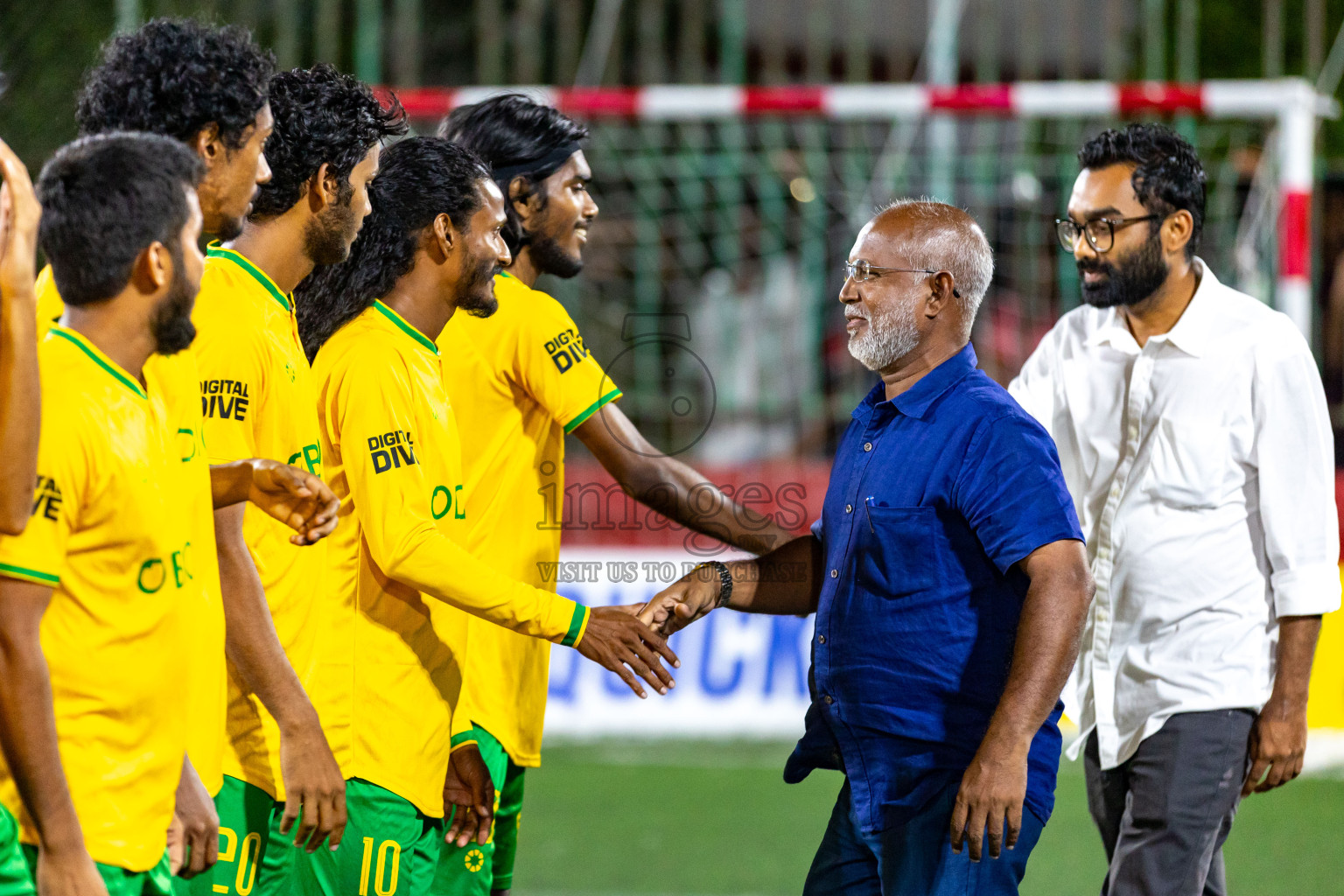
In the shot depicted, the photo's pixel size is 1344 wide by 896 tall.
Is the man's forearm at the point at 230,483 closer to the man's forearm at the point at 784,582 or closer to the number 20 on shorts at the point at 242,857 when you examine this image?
the number 20 on shorts at the point at 242,857

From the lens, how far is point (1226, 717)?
3.60 meters

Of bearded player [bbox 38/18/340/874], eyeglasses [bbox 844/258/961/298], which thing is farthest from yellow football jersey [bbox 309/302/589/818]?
eyeglasses [bbox 844/258/961/298]

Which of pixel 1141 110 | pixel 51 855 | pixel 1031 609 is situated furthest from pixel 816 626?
pixel 1141 110

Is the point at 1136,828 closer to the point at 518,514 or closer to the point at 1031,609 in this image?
the point at 1031,609

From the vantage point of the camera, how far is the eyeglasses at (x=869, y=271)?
128 inches

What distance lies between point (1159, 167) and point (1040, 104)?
4054 millimetres

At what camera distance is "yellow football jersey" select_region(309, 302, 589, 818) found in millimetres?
3061

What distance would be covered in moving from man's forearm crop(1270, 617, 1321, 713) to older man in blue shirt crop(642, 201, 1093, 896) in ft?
2.50

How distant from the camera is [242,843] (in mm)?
2951

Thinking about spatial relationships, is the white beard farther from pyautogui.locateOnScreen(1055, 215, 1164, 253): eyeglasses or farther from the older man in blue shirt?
pyautogui.locateOnScreen(1055, 215, 1164, 253): eyeglasses

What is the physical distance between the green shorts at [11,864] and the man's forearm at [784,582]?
179cm

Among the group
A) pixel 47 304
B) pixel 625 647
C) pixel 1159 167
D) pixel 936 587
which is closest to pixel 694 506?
pixel 625 647

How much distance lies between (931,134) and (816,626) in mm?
7316

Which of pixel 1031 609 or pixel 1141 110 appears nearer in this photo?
pixel 1031 609
